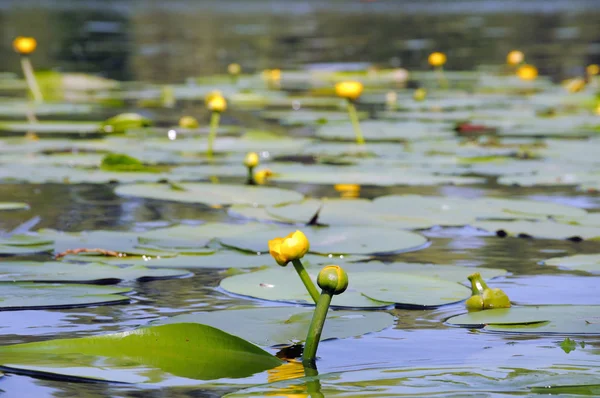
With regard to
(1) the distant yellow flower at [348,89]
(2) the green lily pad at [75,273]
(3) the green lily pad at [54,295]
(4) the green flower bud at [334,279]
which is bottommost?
(4) the green flower bud at [334,279]

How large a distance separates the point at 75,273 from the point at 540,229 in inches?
47.4

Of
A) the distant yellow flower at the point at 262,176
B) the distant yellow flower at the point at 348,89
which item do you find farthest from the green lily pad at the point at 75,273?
the distant yellow flower at the point at 348,89

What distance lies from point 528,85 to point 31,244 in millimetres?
5941

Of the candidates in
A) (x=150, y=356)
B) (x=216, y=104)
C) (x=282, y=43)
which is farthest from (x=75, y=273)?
(x=282, y=43)

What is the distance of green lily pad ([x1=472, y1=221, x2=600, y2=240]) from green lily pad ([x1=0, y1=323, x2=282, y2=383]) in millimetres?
1285

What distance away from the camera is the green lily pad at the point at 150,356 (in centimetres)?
145

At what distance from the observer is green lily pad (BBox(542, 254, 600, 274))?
226 centimetres

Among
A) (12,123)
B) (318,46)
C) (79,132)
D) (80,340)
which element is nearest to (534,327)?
(80,340)

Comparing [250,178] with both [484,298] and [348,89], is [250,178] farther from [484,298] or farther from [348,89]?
[484,298]

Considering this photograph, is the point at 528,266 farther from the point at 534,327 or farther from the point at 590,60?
the point at 590,60

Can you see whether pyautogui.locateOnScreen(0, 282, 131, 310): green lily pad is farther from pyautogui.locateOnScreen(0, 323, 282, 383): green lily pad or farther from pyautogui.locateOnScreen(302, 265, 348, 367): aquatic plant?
pyautogui.locateOnScreen(302, 265, 348, 367): aquatic plant

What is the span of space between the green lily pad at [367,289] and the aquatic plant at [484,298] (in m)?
0.06

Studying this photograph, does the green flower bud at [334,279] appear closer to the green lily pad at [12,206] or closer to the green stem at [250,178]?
the green lily pad at [12,206]

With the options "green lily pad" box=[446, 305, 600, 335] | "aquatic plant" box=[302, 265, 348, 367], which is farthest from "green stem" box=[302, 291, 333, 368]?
"green lily pad" box=[446, 305, 600, 335]
